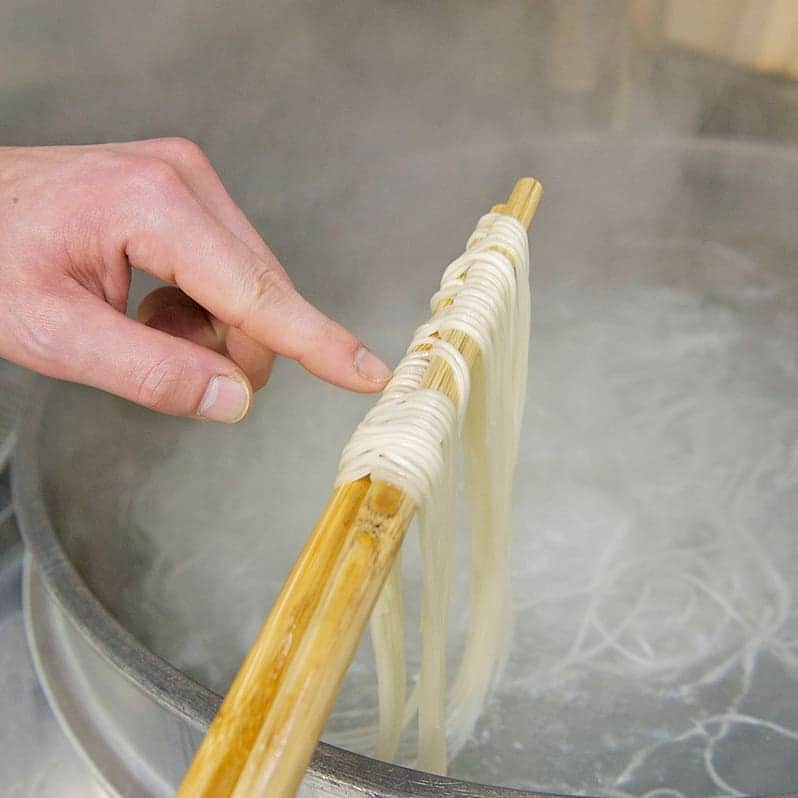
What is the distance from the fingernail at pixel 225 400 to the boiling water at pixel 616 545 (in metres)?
0.37

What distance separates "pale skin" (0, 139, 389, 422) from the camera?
0.71m

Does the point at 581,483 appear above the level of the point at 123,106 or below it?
below

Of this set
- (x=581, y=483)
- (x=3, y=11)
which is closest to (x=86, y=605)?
(x=581, y=483)

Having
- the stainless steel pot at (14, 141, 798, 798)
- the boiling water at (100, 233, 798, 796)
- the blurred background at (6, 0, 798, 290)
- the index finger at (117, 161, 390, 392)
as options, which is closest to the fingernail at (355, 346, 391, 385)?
the index finger at (117, 161, 390, 392)

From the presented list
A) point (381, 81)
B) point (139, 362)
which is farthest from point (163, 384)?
point (381, 81)

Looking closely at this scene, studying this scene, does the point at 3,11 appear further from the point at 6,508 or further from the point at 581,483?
the point at 581,483

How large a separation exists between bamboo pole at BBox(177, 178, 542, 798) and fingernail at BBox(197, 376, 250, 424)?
21 cm

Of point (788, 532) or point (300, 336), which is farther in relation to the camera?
point (788, 532)

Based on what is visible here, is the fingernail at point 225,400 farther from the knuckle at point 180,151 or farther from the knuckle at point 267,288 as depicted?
the knuckle at point 180,151

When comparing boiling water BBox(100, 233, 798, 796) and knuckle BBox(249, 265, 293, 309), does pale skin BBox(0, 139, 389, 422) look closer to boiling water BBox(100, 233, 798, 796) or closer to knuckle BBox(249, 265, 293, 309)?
knuckle BBox(249, 265, 293, 309)

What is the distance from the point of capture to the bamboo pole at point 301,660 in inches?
16.3

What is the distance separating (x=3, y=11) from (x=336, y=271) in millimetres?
627

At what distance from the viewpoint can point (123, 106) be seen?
1.48 metres

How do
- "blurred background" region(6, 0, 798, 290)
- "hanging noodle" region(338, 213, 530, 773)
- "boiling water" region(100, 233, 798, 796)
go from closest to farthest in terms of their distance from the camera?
"hanging noodle" region(338, 213, 530, 773) < "boiling water" region(100, 233, 798, 796) < "blurred background" region(6, 0, 798, 290)
